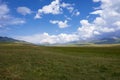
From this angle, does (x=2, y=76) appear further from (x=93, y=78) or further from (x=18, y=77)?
(x=93, y=78)

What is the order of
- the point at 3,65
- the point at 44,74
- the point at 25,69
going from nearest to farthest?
the point at 44,74
the point at 25,69
the point at 3,65

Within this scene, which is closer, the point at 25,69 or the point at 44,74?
the point at 44,74

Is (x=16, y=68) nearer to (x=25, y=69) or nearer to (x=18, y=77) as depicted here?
(x=25, y=69)

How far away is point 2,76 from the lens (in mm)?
23953

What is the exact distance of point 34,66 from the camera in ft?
99.7

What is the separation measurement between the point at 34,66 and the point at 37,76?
5.69 m

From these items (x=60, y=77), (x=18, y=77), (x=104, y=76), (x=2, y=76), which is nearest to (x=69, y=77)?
(x=60, y=77)

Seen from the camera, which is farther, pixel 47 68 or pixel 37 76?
pixel 47 68

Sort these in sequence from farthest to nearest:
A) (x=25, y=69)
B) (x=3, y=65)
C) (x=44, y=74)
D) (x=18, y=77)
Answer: (x=3, y=65) < (x=25, y=69) < (x=44, y=74) < (x=18, y=77)

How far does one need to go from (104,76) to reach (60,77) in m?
5.60

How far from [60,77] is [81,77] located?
261 centimetres

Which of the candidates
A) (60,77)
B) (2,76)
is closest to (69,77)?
(60,77)

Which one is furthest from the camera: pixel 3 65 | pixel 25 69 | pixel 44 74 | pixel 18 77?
pixel 3 65

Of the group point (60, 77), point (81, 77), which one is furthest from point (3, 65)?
point (81, 77)
